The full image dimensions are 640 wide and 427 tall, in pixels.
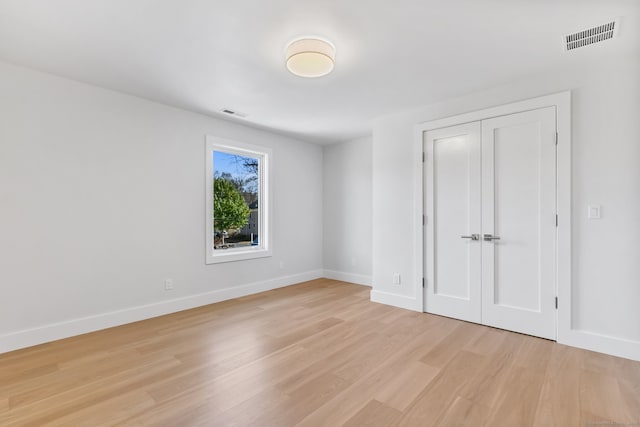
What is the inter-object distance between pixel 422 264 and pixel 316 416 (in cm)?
245

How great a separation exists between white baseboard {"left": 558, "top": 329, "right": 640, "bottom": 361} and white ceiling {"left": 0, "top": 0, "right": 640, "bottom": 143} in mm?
2449

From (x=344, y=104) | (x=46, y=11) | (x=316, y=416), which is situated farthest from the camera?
(x=344, y=104)

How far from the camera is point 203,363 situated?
8.11 feet

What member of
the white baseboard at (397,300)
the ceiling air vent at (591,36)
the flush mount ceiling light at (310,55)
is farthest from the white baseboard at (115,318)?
the ceiling air vent at (591,36)

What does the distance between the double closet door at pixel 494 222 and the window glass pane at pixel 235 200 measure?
108 inches

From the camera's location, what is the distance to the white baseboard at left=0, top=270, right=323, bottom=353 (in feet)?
9.07

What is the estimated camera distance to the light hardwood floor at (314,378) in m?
1.82

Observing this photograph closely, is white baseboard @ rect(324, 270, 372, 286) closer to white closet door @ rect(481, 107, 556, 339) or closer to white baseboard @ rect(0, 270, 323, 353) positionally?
white baseboard @ rect(0, 270, 323, 353)

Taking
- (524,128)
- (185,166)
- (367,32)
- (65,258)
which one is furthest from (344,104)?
(65,258)

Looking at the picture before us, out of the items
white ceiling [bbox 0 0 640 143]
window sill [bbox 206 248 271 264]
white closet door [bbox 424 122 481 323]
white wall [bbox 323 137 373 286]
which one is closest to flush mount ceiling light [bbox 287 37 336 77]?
white ceiling [bbox 0 0 640 143]

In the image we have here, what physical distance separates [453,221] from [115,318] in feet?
13.2

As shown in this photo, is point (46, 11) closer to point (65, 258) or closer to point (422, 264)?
point (65, 258)

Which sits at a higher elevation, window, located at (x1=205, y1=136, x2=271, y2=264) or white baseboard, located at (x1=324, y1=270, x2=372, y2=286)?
window, located at (x1=205, y1=136, x2=271, y2=264)

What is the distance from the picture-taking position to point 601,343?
8.68ft
